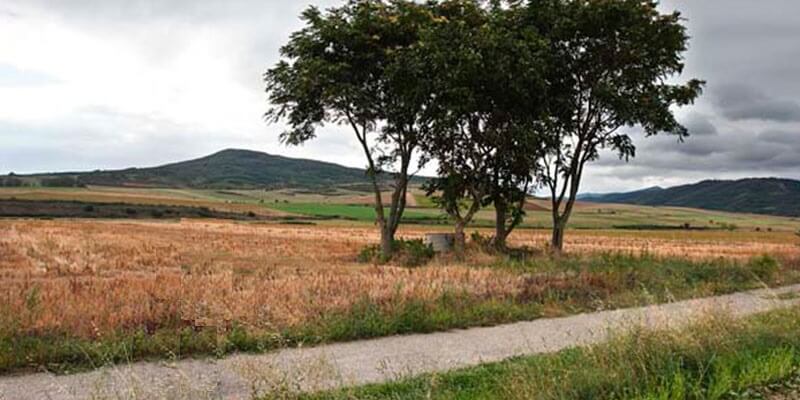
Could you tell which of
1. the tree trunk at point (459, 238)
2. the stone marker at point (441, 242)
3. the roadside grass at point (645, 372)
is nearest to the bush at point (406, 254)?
the stone marker at point (441, 242)

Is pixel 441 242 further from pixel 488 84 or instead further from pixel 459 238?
pixel 488 84

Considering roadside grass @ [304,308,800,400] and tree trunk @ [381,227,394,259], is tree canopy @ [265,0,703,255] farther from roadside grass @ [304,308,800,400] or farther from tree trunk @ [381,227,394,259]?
roadside grass @ [304,308,800,400]

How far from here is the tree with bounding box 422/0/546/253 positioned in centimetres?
2564

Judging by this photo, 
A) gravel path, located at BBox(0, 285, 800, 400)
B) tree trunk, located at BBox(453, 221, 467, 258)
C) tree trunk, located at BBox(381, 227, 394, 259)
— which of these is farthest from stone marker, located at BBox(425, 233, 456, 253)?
gravel path, located at BBox(0, 285, 800, 400)

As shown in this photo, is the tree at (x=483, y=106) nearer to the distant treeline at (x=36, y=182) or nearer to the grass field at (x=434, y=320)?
the grass field at (x=434, y=320)

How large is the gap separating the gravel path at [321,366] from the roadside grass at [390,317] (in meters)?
0.36

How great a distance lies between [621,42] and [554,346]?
19.7m

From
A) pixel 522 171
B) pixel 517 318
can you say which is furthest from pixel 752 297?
pixel 522 171

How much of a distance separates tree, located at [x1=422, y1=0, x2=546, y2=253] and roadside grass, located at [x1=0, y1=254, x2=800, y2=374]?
699 centimetres

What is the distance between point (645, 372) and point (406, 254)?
73.3ft

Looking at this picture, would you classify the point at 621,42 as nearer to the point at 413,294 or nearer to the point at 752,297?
the point at 752,297

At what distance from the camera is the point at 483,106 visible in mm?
27547

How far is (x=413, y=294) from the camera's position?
50.0ft

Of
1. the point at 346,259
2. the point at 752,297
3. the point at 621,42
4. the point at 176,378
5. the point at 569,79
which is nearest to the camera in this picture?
the point at 176,378
